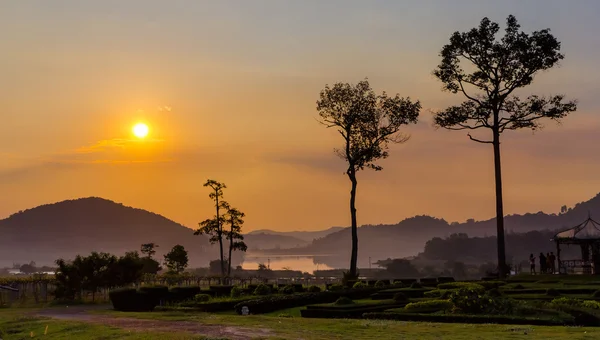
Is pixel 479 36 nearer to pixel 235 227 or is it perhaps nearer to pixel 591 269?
pixel 591 269

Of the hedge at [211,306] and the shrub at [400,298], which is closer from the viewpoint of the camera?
the shrub at [400,298]

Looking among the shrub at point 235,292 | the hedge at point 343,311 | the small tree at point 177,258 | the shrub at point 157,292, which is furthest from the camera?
the small tree at point 177,258

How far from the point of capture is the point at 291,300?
131ft

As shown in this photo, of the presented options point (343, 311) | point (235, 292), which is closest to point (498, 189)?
point (235, 292)

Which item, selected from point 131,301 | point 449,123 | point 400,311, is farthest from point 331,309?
point 449,123

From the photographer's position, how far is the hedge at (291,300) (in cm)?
3703

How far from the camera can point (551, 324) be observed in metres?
25.8

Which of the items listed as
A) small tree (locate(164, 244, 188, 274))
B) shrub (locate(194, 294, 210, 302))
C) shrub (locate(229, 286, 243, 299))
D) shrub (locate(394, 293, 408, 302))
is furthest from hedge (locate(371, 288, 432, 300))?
small tree (locate(164, 244, 188, 274))

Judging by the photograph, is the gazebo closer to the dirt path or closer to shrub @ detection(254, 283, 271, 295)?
shrub @ detection(254, 283, 271, 295)

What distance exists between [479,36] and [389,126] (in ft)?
42.9

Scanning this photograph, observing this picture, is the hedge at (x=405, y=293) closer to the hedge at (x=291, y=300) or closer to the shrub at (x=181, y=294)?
the hedge at (x=291, y=300)

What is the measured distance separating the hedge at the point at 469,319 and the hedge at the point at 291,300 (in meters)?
8.26

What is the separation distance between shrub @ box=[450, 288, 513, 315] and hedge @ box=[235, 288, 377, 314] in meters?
11.3

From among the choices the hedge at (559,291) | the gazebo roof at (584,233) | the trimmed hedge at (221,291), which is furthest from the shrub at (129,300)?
the gazebo roof at (584,233)
